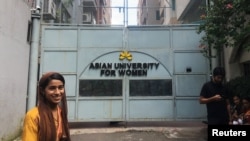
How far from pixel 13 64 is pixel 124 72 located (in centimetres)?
334

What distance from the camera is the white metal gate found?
356 inches

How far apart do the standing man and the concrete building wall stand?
16.0 feet

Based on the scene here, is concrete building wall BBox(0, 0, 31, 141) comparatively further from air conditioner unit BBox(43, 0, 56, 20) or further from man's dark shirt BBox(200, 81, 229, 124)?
man's dark shirt BBox(200, 81, 229, 124)

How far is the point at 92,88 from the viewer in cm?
909

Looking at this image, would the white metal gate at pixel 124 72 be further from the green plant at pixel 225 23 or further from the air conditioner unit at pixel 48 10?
the green plant at pixel 225 23

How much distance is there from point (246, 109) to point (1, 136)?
18.0ft

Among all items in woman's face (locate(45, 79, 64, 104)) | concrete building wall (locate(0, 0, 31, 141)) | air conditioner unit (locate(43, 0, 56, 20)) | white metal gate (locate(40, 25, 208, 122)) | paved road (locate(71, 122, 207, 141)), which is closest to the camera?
woman's face (locate(45, 79, 64, 104))

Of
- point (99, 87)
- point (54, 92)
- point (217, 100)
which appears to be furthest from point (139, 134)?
point (54, 92)

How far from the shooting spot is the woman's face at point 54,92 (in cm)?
193

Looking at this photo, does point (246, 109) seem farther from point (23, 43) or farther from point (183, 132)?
point (23, 43)

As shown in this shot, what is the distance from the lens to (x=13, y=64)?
7504 mm

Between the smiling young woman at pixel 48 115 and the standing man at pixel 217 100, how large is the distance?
2743 millimetres

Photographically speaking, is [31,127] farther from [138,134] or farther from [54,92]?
[138,134]

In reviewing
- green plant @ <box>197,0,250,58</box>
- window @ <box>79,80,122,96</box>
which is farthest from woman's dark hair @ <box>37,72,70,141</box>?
window @ <box>79,80,122,96</box>
